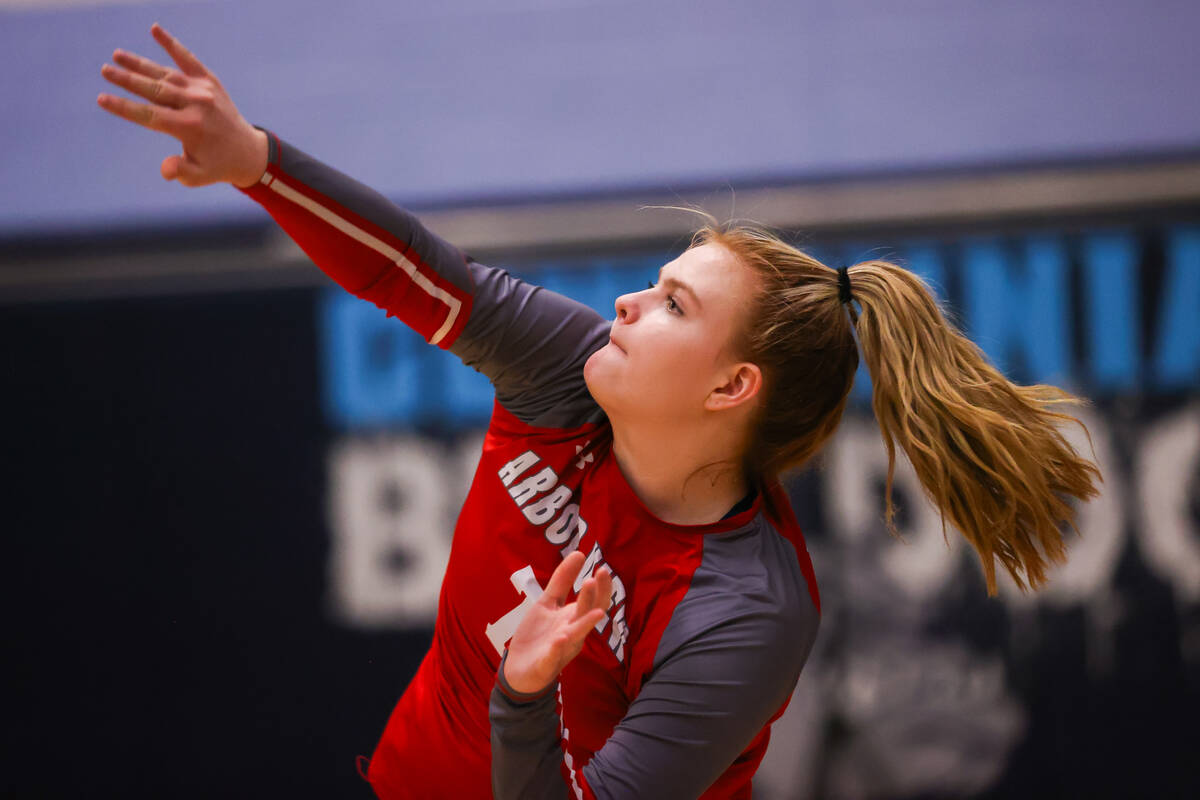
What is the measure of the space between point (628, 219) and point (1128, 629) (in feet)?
5.57

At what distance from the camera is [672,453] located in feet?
4.81

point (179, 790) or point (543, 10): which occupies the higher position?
point (543, 10)

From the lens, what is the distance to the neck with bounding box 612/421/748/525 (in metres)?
1.46

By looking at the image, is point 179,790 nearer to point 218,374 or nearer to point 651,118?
point 218,374

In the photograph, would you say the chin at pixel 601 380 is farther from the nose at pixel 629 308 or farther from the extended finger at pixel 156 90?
the extended finger at pixel 156 90

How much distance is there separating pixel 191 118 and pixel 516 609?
77cm

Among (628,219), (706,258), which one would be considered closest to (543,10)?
(628,219)

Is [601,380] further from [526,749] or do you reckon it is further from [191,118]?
[191,118]

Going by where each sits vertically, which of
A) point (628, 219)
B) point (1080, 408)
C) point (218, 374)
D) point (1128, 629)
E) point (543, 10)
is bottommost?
point (1128, 629)

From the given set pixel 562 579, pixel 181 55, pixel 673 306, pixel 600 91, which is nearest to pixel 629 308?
pixel 673 306

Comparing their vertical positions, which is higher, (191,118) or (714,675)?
(191,118)

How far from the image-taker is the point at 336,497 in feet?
9.41

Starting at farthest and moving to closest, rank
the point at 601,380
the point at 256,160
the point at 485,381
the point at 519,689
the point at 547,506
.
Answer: the point at 485,381 → the point at 547,506 → the point at 601,380 → the point at 256,160 → the point at 519,689

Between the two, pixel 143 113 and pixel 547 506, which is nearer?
pixel 143 113
